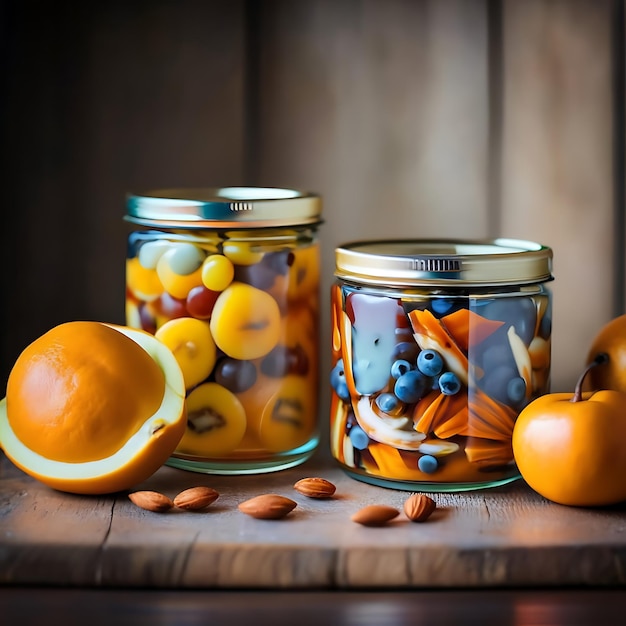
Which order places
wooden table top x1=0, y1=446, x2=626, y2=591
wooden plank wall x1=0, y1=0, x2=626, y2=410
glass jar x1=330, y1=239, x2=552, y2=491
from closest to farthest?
wooden table top x1=0, y1=446, x2=626, y2=591 → glass jar x1=330, y1=239, x2=552, y2=491 → wooden plank wall x1=0, y1=0, x2=626, y2=410

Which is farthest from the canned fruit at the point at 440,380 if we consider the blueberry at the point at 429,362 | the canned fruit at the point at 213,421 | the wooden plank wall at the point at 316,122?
the wooden plank wall at the point at 316,122

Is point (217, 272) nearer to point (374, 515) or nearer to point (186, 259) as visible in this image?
point (186, 259)

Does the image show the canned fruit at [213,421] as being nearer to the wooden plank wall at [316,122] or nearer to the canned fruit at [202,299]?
the canned fruit at [202,299]

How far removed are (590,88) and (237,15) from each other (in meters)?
0.40

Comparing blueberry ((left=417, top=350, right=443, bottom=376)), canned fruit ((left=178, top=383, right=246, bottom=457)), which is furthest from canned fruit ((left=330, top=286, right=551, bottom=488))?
canned fruit ((left=178, top=383, right=246, bottom=457))

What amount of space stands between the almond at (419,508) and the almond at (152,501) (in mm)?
180

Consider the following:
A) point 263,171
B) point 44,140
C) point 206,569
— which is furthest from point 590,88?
point 206,569

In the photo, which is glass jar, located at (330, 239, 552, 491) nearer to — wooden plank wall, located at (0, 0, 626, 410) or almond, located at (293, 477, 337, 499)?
almond, located at (293, 477, 337, 499)

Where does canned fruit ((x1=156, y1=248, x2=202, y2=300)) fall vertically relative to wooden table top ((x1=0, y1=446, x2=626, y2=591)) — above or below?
above

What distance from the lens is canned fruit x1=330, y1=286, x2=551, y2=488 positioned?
76 cm

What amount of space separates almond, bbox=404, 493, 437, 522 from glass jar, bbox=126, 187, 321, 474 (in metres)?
0.17

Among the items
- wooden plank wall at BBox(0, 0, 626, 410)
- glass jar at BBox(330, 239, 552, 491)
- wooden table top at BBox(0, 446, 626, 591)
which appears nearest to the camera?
wooden table top at BBox(0, 446, 626, 591)

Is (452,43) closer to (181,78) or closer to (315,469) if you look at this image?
(181,78)

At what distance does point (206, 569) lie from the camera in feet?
2.16
